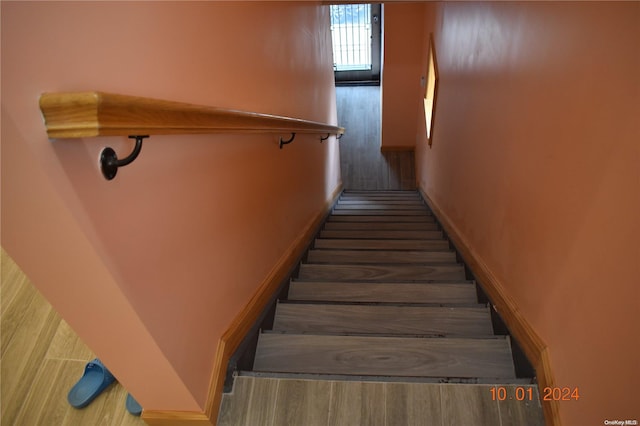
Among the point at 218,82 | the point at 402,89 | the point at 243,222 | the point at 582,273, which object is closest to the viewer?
the point at 582,273

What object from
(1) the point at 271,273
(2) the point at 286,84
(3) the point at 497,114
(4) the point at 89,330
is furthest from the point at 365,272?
(4) the point at 89,330

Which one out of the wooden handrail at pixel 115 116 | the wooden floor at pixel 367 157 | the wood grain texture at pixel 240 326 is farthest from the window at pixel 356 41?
the wooden handrail at pixel 115 116

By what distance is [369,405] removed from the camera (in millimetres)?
1144

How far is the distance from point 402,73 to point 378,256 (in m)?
4.31

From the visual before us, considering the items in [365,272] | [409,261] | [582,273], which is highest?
[582,273]

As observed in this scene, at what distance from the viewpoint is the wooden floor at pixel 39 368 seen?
47.0 inches

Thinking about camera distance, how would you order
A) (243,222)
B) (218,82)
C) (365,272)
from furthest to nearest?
1. (365,272)
2. (243,222)
3. (218,82)

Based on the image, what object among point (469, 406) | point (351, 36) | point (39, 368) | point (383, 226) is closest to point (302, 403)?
point (469, 406)

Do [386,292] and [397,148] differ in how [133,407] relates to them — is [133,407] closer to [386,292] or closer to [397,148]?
[386,292]

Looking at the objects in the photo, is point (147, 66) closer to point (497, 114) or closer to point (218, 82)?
point (218, 82)

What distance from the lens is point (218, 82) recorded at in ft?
3.91

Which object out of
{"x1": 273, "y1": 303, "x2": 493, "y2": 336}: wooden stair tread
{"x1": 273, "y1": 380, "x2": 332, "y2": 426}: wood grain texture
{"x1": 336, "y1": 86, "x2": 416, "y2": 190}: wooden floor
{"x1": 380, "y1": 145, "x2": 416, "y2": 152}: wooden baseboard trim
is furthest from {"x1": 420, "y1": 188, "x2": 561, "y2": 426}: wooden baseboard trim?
{"x1": 380, "y1": 145, "x2": 416, "y2": 152}: wooden baseboard trim

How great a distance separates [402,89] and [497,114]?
4559 mm

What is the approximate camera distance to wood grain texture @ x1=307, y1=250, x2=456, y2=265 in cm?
244
